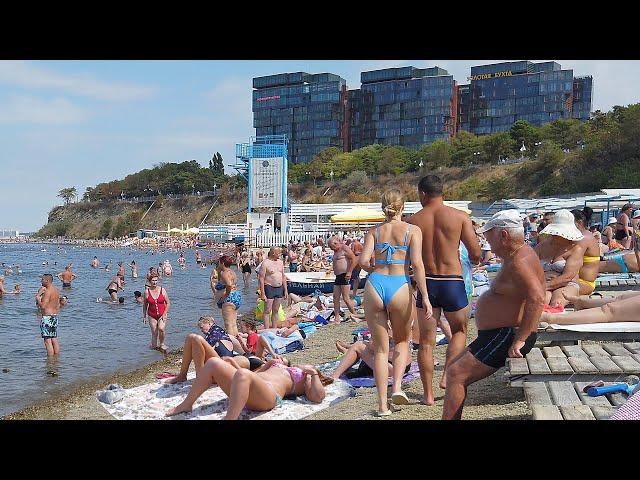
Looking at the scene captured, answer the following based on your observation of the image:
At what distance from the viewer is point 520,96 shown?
10569 cm

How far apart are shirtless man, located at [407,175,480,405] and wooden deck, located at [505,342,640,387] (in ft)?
1.48

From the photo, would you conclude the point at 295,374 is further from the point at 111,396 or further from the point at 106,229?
the point at 106,229

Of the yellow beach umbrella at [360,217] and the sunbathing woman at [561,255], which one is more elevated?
the yellow beach umbrella at [360,217]

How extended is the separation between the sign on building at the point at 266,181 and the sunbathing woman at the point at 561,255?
46.0 meters

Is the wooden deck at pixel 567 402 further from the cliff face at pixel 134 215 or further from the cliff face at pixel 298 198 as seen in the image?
the cliff face at pixel 134 215

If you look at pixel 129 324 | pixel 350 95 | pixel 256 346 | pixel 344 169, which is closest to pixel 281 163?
pixel 344 169

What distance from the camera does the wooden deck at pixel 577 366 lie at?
4.11 m

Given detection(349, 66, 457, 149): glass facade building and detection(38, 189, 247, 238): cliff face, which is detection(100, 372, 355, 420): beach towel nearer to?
detection(38, 189, 247, 238): cliff face

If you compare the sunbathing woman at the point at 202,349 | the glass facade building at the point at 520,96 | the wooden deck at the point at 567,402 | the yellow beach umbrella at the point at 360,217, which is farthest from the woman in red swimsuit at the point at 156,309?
the glass facade building at the point at 520,96

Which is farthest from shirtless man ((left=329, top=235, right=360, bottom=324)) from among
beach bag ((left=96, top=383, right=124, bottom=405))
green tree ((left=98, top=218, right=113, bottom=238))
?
green tree ((left=98, top=218, right=113, bottom=238))

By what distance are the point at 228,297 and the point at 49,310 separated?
3.12 meters

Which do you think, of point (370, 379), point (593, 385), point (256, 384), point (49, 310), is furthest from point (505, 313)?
point (49, 310)

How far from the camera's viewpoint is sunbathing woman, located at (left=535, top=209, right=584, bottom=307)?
5809 mm
